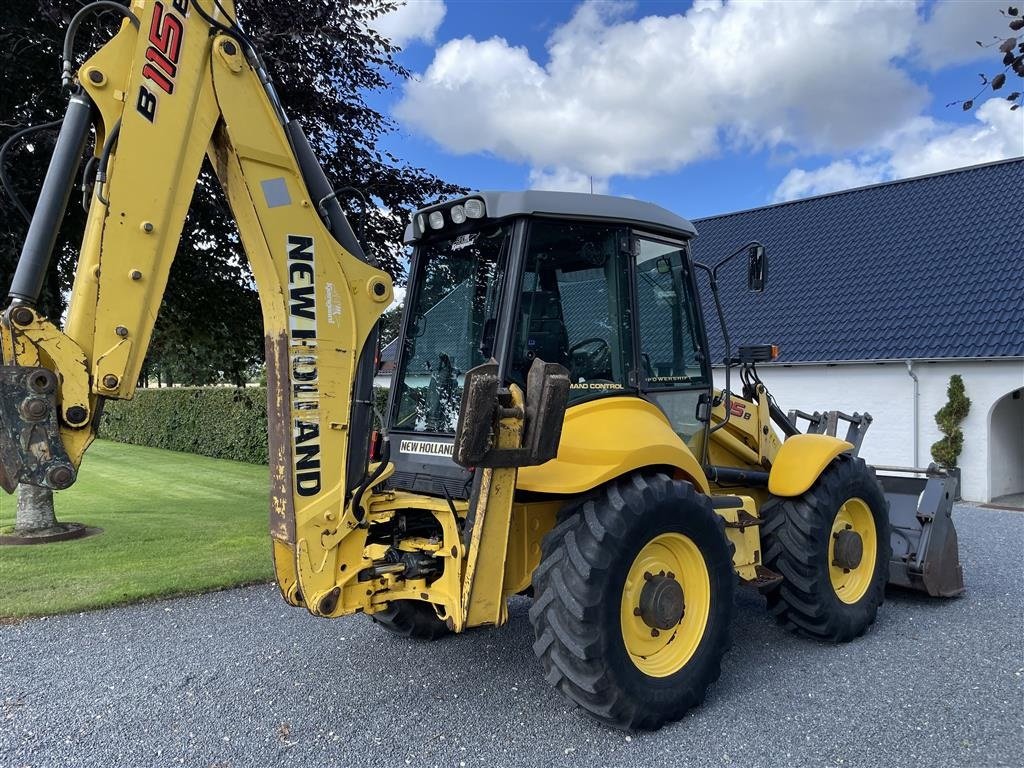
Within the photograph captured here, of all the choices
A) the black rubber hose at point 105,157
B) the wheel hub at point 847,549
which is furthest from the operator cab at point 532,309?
the black rubber hose at point 105,157

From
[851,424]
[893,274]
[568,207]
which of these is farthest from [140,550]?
[893,274]

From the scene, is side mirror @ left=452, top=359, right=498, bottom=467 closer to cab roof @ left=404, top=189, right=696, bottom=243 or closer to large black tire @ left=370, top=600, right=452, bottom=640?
cab roof @ left=404, top=189, right=696, bottom=243

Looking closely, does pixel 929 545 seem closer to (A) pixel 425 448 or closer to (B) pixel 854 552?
(B) pixel 854 552

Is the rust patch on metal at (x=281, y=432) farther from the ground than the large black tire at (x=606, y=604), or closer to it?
farther from the ground

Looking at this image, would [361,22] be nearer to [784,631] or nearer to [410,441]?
[410,441]

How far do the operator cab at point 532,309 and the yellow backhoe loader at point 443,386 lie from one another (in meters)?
0.01

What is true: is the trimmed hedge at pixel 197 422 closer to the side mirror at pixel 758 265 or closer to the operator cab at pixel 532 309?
the operator cab at pixel 532 309

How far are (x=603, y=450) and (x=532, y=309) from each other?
79 cm

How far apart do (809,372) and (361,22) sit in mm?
9207

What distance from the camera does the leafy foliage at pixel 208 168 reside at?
625 cm

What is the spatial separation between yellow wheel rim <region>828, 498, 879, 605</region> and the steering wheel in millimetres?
1977

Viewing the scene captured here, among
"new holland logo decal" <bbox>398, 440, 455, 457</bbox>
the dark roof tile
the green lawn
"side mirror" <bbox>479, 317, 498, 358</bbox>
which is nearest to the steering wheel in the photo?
"side mirror" <bbox>479, 317, 498, 358</bbox>

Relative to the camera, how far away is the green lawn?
19.1ft

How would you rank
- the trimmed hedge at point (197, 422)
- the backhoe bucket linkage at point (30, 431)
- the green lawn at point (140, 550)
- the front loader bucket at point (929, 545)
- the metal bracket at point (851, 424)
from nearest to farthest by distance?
1. the backhoe bucket linkage at point (30, 431)
2. the front loader bucket at point (929, 545)
3. the green lawn at point (140, 550)
4. the metal bracket at point (851, 424)
5. the trimmed hedge at point (197, 422)
